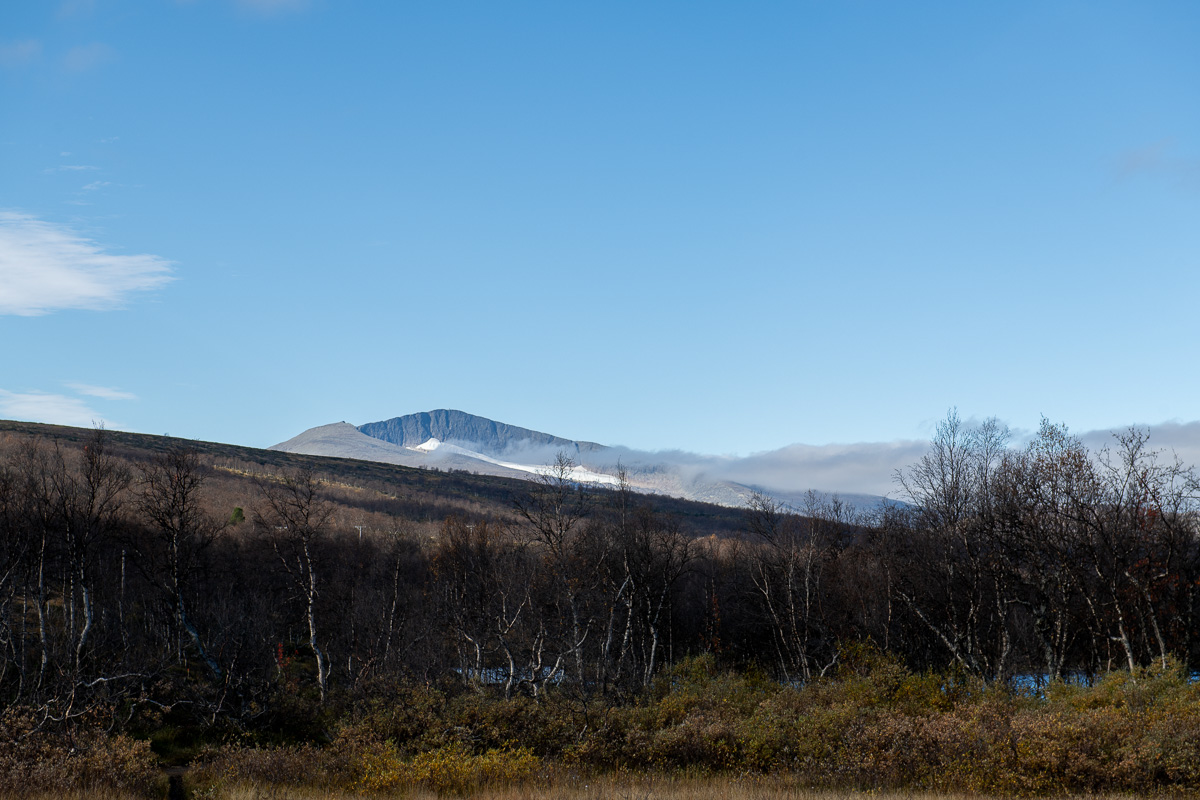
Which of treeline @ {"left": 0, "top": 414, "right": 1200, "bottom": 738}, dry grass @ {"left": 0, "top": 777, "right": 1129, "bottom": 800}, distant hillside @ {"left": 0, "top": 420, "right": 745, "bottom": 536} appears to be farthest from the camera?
distant hillside @ {"left": 0, "top": 420, "right": 745, "bottom": 536}

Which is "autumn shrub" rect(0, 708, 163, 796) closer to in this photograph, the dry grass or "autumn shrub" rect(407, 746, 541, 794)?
the dry grass

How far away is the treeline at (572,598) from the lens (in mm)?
31188

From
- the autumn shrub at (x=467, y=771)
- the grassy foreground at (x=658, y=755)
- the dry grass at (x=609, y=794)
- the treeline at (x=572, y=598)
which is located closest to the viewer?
the dry grass at (x=609, y=794)

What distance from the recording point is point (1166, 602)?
149 ft

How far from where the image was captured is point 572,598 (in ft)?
120

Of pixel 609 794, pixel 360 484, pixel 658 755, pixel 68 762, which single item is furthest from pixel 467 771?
pixel 360 484

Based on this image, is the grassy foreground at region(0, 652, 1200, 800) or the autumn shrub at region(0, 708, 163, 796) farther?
the grassy foreground at region(0, 652, 1200, 800)

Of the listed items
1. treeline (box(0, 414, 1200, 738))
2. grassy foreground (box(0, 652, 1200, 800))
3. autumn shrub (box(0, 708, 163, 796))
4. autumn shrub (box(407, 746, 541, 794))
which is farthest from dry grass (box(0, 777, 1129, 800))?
treeline (box(0, 414, 1200, 738))

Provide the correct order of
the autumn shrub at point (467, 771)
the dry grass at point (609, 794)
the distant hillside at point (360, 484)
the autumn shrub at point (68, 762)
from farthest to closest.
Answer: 1. the distant hillside at point (360, 484)
2. the autumn shrub at point (467, 771)
3. the autumn shrub at point (68, 762)
4. the dry grass at point (609, 794)

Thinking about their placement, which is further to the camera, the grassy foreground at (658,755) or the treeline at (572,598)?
the treeline at (572,598)

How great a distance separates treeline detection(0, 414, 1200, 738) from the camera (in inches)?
1228

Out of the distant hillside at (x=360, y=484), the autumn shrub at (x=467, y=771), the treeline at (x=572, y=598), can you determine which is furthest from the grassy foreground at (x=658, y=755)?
the distant hillside at (x=360, y=484)

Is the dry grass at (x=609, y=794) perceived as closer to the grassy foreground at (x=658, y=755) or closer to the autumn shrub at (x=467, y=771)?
the grassy foreground at (x=658, y=755)

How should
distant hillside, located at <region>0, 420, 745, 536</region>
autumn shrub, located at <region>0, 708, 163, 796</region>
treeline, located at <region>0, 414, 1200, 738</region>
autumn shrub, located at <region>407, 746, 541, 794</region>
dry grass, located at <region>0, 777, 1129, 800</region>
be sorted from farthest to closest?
distant hillside, located at <region>0, 420, 745, 536</region>
treeline, located at <region>0, 414, 1200, 738</region>
autumn shrub, located at <region>407, 746, 541, 794</region>
autumn shrub, located at <region>0, 708, 163, 796</region>
dry grass, located at <region>0, 777, 1129, 800</region>
